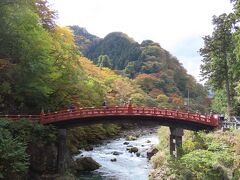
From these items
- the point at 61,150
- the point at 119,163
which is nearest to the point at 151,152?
the point at 119,163

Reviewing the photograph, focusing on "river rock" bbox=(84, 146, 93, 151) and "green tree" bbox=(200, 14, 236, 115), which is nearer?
"green tree" bbox=(200, 14, 236, 115)

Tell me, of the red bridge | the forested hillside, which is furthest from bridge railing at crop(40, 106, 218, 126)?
the forested hillside

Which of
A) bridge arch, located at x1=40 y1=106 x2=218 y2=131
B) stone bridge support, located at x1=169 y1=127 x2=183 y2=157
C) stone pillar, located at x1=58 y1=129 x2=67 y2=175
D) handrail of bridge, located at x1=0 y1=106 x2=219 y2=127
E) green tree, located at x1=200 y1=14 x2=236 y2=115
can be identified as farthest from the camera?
green tree, located at x1=200 y1=14 x2=236 y2=115

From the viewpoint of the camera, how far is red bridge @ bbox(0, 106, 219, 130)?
38.6 meters

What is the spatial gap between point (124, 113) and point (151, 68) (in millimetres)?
88833

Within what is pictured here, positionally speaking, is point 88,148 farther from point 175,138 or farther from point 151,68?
point 151,68

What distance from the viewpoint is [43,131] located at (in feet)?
119

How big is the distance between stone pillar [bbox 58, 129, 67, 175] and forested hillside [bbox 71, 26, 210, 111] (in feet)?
192

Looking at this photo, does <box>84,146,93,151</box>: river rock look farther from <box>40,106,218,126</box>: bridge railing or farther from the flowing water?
<box>40,106,218,126</box>: bridge railing

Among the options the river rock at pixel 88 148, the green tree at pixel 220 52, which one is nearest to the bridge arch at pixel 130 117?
the green tree at pixel 220 52

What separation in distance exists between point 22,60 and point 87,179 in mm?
13522

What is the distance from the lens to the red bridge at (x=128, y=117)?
127 feet

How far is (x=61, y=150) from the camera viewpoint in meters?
38.6

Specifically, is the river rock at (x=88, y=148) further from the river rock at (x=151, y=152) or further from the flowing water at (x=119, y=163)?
the river rock at (x=151, y=152)
